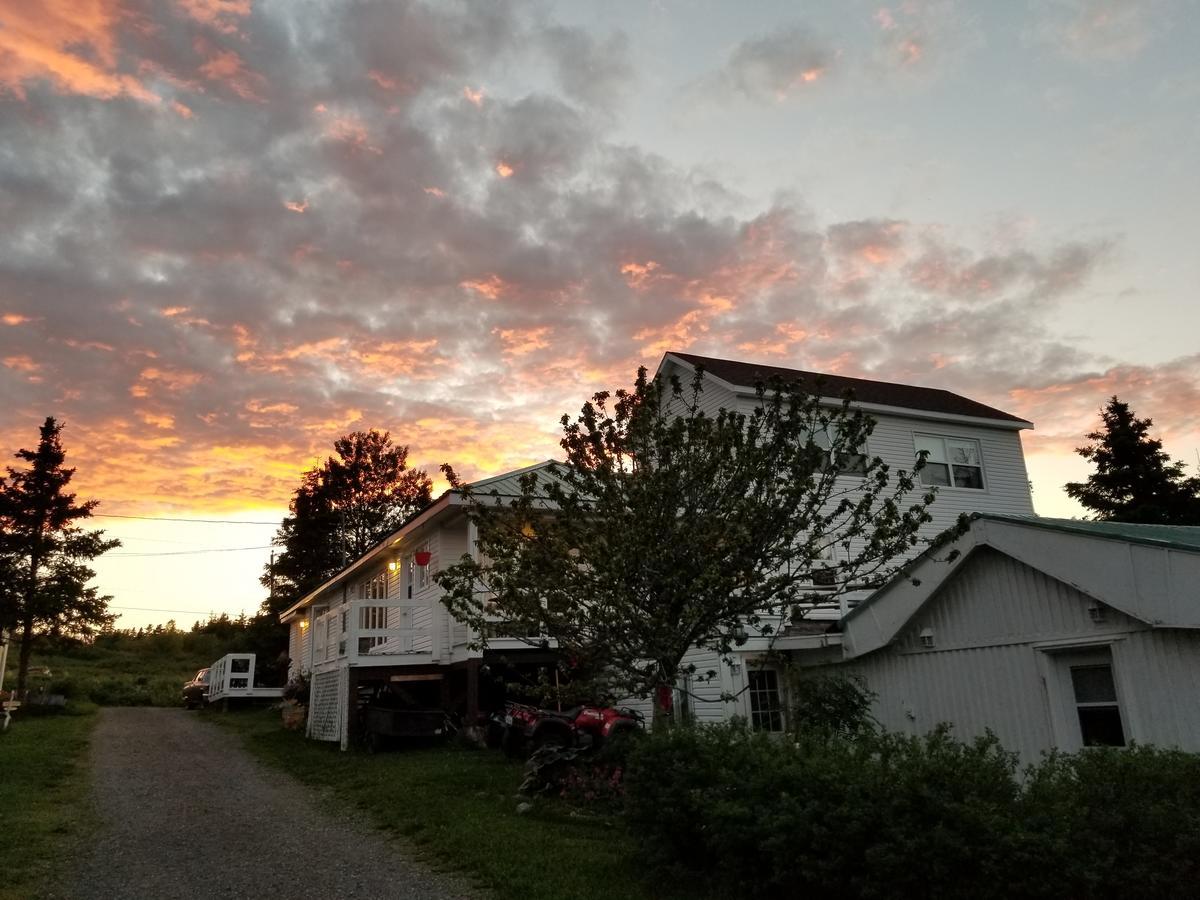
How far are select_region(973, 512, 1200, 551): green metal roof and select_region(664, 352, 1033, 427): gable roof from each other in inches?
353

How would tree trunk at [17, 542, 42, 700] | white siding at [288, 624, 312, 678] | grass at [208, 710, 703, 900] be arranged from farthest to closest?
white siding at [288, 624, 312, 678] < tree trunk at [17, 542, 42, 700] < grass at [208, 710, 703, 900]

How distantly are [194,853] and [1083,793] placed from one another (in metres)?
8.97

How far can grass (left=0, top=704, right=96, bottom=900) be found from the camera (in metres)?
A: 8.70

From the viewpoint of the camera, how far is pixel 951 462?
75.7ft

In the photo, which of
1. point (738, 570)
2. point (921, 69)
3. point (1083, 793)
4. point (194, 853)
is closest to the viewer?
point (1083, 793)

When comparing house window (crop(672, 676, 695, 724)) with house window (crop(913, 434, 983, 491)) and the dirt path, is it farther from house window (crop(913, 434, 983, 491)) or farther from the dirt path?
house window (crop(913, 434, 983, 491))

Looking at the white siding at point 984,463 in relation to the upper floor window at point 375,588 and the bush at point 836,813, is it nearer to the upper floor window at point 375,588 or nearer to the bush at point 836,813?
the upper floor window at point 375,588

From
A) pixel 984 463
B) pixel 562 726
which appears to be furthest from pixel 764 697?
pixel 984 463

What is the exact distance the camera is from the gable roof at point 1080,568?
937cm

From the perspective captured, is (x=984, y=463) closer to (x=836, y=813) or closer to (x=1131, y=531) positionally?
(x=1131, y=531)

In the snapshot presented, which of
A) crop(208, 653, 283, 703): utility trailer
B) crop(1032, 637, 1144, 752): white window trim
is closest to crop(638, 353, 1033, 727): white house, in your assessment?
crop(1032, 637, 1144, 752): white window trim

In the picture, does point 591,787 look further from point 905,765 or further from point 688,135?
point 688,135

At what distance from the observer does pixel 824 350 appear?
22422mm

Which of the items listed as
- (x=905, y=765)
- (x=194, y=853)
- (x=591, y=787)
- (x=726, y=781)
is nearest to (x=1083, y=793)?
(x=905, y=765)
